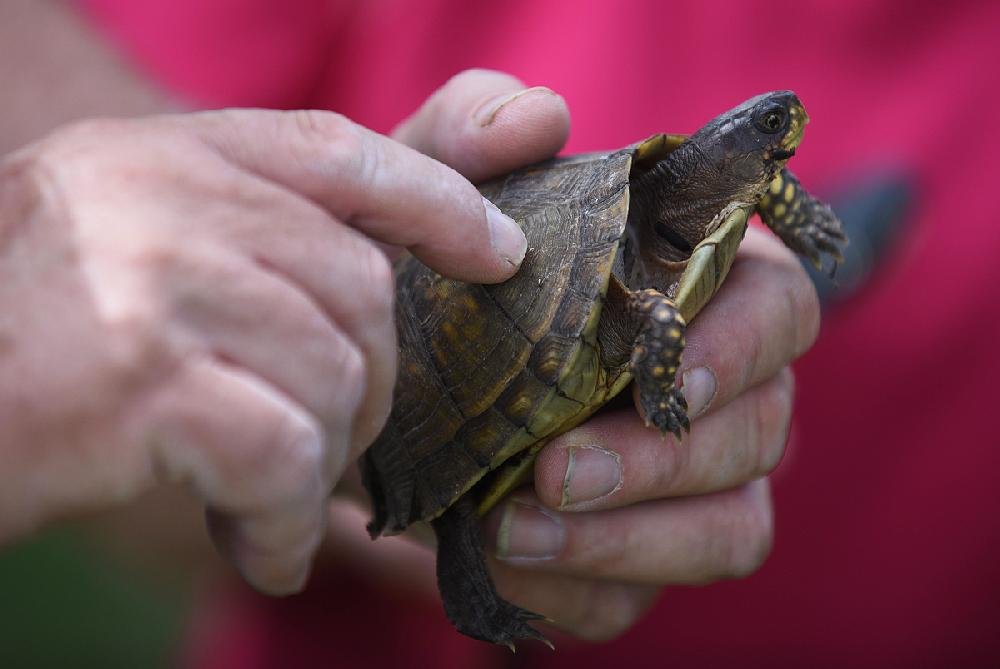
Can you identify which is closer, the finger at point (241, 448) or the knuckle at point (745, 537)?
the finger at point (241, 448)

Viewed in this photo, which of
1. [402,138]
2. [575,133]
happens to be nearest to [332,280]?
[402,138]

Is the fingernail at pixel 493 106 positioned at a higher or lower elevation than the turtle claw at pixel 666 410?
higher

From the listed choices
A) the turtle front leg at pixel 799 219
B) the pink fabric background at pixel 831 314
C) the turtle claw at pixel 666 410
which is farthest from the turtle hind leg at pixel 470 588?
the pink fabric background at pixel 831 314

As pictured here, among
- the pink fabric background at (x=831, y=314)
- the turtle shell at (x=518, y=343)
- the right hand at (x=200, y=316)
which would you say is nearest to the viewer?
the right hand at (x=200, y=316)

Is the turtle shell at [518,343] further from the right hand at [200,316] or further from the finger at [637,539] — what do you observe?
the right hand at [200,316]

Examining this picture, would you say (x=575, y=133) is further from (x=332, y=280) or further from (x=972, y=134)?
(x=332, y=280)

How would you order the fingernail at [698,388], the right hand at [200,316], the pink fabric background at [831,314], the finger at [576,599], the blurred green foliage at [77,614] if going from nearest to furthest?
the right hand at [200,316]
the fingernail at [698,388]
the finger at [576,599]
the pink fabric background at [831,314]
the blurred green foliage at [77,614]
